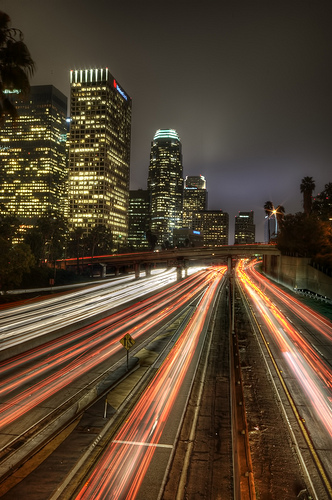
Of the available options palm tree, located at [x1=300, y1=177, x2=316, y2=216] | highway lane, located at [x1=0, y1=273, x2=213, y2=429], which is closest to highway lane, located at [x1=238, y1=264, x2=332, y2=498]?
highway lane, located at [x1=0, y1=273, x2=213, y2=429]

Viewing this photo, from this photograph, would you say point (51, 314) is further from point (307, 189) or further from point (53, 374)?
point (307, 189)

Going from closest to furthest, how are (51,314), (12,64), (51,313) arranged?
(12,64) → (51,314) → (51,313)

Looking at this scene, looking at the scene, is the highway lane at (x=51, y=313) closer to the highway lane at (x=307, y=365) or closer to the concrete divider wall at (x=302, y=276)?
the highway lane at (x=307, y=365)

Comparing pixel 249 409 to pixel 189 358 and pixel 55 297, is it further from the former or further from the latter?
pixel 55 297

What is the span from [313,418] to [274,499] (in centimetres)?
579

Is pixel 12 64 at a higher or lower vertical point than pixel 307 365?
higher

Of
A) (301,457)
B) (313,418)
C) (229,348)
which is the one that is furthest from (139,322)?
(301,457)

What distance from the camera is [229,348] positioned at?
24266 millimetres

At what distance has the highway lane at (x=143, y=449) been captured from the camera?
8953 millimetres

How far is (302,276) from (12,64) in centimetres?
5827

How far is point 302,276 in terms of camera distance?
5928cm

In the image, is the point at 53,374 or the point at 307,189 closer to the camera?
the point at 53,374

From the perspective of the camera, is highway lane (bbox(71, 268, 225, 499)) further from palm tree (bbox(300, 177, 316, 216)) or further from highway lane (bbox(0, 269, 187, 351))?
palm tree (bbox(300, 177, 316, 216))

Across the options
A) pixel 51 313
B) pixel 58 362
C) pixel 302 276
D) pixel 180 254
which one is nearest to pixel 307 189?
pixel 180 254
